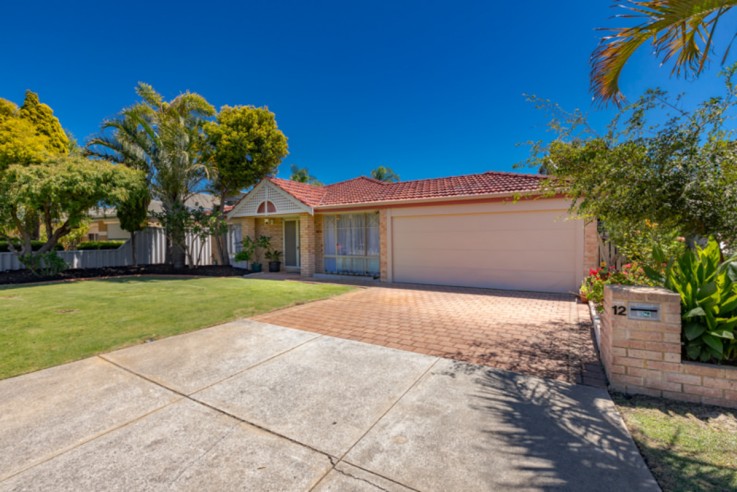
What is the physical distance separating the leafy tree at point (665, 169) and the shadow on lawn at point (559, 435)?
2260 mm

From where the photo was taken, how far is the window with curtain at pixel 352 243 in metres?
13.2

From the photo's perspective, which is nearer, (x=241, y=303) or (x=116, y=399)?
(x=116, y=399)

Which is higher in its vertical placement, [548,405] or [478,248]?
[478,248]

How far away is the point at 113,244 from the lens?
2014 cm

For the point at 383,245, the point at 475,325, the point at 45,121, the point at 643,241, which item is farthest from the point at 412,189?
the point at 45,121

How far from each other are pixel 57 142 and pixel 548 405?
22.3m

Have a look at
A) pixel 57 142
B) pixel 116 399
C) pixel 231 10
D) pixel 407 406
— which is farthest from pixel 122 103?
Answer: pixel 407 406

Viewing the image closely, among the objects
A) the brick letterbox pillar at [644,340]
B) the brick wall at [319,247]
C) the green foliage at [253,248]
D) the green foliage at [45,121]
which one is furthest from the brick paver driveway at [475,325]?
the green foliage at [45,121]

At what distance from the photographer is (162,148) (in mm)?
15180

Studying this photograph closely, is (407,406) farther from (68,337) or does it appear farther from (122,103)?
(122,103)

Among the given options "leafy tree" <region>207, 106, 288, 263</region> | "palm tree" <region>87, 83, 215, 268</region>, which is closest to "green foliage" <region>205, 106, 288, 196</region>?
"leafy tree" <region>207, 106, 288, 263</region>

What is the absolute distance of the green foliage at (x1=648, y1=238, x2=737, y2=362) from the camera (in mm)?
3344

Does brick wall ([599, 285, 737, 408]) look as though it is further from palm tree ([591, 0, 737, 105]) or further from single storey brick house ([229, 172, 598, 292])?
single storey brick house ([229, 172, 598, 292])

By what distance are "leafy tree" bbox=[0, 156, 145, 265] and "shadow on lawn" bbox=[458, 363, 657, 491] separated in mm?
14397
